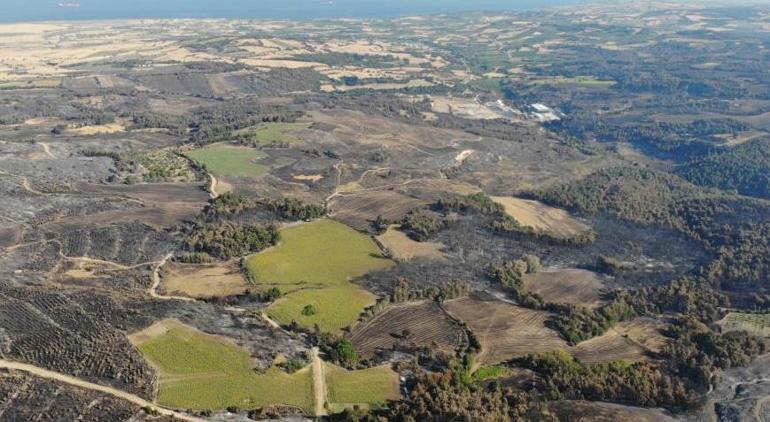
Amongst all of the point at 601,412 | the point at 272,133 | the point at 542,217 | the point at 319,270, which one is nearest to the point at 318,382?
the point at 319,270

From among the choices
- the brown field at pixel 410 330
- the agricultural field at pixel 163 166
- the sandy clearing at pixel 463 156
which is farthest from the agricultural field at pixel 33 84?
the brown field at pixel 410 330

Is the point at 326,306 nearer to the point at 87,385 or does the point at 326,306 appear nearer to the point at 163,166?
the point at 87,385

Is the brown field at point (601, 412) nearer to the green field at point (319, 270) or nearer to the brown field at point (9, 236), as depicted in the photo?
the green field at point (319, 270)

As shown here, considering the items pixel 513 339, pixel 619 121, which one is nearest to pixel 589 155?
pixel 619 121

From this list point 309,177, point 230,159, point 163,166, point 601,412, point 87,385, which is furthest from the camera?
point 230,159

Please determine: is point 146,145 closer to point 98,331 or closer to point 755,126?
point 98,331
